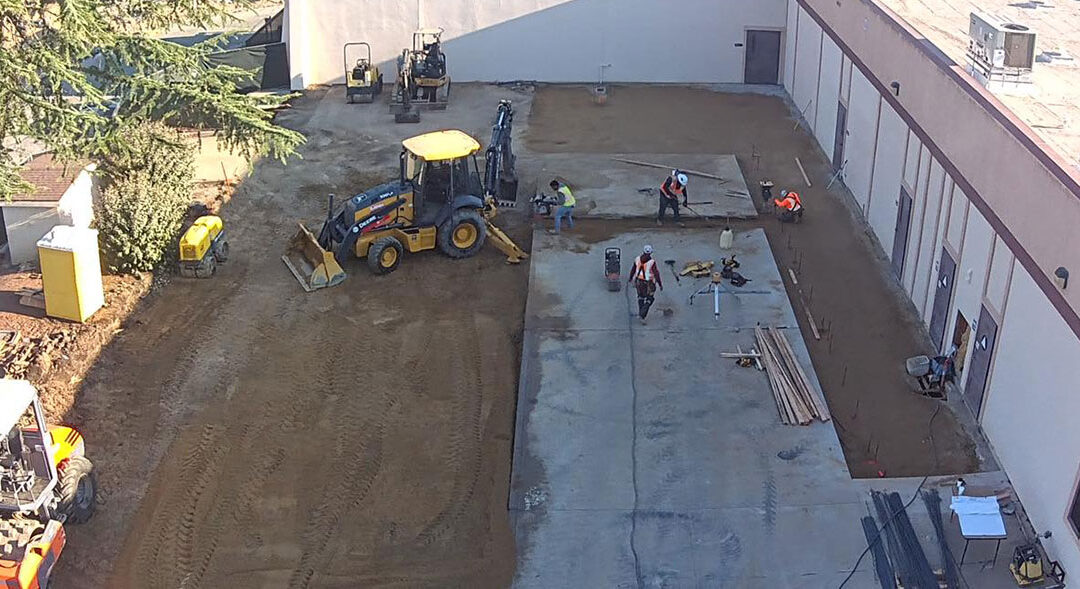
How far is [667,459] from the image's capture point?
14.1m

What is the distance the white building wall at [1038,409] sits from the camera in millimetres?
11875

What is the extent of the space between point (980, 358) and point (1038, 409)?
201 cm

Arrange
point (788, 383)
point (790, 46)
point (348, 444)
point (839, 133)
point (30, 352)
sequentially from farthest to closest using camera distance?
point (790, 46)
point (839, 133)
point (30, 352)
point (788, 383)
point (348, 444)

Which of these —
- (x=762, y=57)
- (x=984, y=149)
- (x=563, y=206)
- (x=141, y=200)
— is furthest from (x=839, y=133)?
(x=141, y=200)

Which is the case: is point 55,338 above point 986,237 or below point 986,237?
below

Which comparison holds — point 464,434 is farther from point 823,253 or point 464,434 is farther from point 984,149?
point 823,253

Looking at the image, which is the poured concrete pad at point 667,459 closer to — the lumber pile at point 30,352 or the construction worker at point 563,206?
the construction worker at point 563,206

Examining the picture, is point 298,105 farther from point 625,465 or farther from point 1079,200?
point 1079,200

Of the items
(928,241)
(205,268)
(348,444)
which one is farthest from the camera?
(205,268)

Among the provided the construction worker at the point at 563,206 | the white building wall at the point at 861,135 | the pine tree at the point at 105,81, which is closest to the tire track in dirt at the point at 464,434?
the construction worker at the point at 563,206

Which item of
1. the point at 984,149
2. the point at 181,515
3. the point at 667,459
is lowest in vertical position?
the point at 181,515

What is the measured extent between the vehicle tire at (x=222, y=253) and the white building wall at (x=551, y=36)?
41.2 ft

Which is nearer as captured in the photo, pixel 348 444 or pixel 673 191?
pixel 348 444

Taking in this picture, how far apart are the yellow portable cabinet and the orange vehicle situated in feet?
15.6
